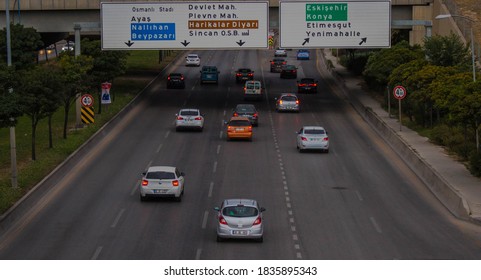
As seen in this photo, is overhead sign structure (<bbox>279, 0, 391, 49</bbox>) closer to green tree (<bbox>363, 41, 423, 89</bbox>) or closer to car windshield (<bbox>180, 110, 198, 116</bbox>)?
car windshield (<bbox>180, 110, 198, 116</bbox>)

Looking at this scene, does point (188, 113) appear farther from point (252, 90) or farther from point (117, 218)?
point (117, 218)

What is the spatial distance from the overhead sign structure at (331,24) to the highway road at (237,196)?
604 cm

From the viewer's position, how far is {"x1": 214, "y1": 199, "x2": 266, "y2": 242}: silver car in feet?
105

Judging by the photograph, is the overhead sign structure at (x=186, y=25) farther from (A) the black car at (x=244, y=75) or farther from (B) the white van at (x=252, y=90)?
(A) the black car at (x=244, y=75)

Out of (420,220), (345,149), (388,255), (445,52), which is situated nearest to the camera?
(388,255)

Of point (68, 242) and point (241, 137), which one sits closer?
point (68, 242)

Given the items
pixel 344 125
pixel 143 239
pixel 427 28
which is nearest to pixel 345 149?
pixel 344 125

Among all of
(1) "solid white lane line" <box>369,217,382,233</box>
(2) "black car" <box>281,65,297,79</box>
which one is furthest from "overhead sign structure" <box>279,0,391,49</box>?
(2) "black car" <box>281,65,297,79</box>

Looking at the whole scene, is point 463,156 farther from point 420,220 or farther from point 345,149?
point 420,220

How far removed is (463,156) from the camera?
49.2m

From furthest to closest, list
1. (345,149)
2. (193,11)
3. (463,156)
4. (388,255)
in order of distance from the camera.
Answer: (193,11) < (345,149) < (463,156) < (388,255)

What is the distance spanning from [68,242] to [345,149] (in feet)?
87.3

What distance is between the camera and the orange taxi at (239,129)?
58.3 m

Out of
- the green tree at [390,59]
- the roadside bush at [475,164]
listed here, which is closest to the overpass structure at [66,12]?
the green tree at [390,59]
